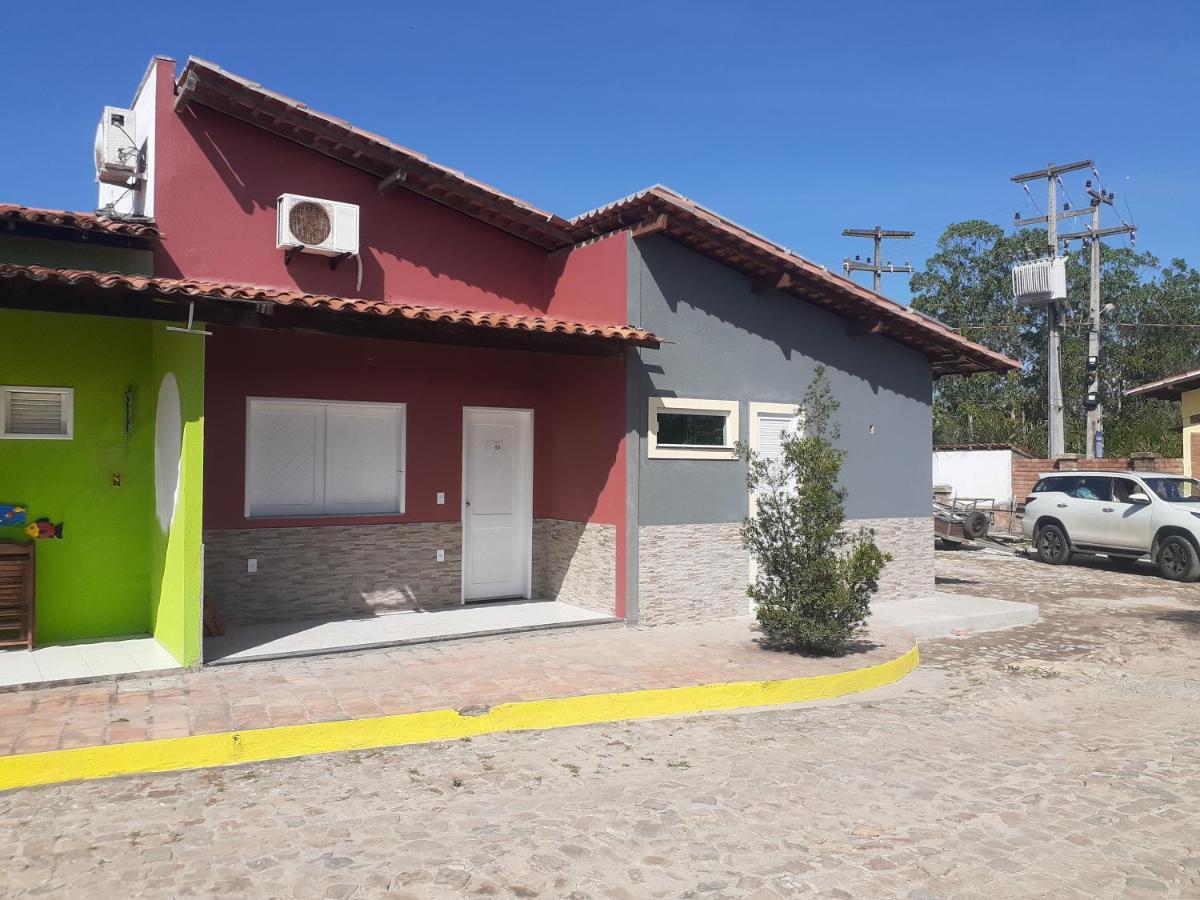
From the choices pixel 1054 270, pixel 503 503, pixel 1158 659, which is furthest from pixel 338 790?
pixel 1054 270

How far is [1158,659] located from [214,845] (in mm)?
9457

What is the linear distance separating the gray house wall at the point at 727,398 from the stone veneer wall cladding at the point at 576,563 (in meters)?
0.35

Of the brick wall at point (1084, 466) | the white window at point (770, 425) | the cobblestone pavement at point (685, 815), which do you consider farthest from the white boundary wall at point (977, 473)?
the cobblestone pavement at point (685, 815)

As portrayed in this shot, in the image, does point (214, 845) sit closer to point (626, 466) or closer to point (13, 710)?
point (13, 710)

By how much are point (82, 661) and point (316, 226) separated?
463cm

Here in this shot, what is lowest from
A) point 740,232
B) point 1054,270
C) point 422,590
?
point 422,590

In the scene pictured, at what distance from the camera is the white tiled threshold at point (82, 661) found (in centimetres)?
697

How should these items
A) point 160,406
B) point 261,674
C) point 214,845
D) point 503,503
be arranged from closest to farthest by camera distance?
point 214,845 < point 261,674 < point 160,406 < point 503,503

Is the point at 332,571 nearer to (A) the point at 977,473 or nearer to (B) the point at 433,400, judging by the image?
(B) the point at 433,400

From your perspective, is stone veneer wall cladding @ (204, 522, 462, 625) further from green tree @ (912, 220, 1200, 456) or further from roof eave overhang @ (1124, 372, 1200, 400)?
green tree @ (912, 220, 1200, 456)

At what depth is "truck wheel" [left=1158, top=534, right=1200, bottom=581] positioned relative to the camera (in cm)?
1602

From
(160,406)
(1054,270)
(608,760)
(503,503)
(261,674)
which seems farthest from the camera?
(1054,270)

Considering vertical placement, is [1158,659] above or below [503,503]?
below

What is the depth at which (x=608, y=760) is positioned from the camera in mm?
6062
